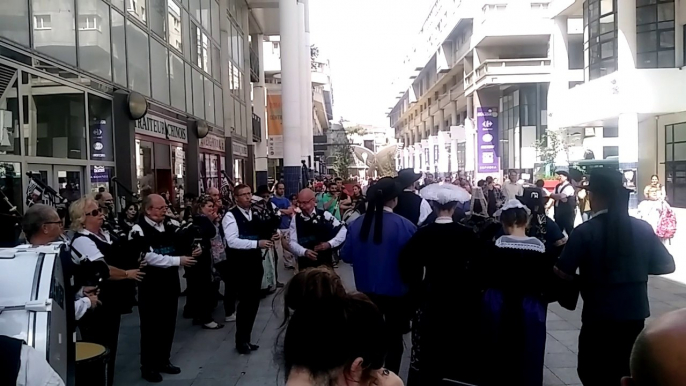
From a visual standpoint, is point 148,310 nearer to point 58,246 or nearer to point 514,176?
point 58,246

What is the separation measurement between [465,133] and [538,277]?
147 feet

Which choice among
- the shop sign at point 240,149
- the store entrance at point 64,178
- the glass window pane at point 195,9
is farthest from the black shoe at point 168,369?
the shop sign at point 240,149

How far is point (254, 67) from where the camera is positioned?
104ft

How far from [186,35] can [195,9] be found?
1.61 meters

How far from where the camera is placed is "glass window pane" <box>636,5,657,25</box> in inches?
1045

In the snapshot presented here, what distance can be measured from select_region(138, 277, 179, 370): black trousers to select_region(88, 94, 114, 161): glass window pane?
6.37 m

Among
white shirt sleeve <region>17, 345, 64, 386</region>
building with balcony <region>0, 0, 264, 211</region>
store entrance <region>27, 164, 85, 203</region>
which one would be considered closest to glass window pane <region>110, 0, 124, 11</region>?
building with balcony <region>0, 0, 264, 211</region>

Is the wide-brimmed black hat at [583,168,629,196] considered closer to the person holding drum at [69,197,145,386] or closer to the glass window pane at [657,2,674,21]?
the person holding drum at [69,197,145,386]

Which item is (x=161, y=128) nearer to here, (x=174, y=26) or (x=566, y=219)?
(x=174, y=26)

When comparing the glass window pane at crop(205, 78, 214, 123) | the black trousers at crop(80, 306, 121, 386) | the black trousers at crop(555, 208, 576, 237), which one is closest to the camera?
the black trousers at crop(80, 306, 121, 386)

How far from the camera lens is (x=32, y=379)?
7.36 feet

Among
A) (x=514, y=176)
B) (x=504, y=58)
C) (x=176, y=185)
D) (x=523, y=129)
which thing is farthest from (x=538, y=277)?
(x=504, y=58)

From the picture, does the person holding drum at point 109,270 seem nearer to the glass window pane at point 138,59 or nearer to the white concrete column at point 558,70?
the glass window pane at point 138,59

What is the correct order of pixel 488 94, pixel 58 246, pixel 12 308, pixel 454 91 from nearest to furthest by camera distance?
pixel 12 308 → pixel 58 246 → pixel 488 94 → pixel 454 91
